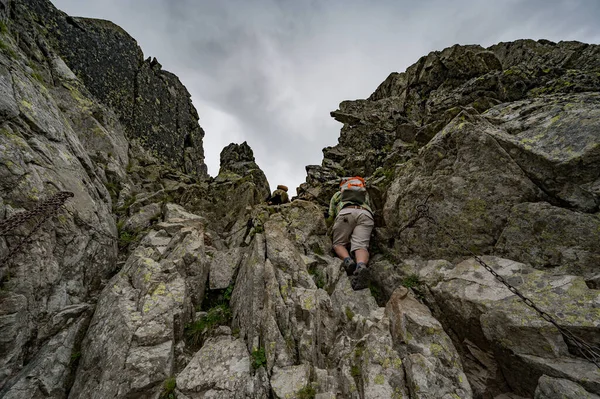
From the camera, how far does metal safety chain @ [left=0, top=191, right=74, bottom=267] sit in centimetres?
620

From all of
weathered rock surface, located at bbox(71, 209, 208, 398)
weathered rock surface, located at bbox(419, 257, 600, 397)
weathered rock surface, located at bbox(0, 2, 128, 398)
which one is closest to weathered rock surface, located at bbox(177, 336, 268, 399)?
weathered rock surface, located at bbox(71, 209, 208, 398)

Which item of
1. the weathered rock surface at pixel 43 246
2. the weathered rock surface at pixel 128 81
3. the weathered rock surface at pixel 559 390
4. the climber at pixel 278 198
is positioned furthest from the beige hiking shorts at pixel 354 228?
the weathered rock surface at pixel 128 81

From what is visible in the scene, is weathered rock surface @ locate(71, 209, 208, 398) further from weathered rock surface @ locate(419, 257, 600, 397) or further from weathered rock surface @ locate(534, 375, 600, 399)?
weathered rock surface @ locate(534, 375, 600, 399)

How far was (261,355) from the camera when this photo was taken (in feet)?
22.6

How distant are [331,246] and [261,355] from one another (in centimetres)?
663

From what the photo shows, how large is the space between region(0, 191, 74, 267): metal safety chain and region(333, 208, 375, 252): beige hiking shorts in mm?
10359

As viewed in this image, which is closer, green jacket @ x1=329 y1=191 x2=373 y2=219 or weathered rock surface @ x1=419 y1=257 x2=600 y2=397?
weathered rock surface @ x1=419 y1=257 x2=600 y2=397

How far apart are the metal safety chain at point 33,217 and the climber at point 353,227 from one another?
33.5ft

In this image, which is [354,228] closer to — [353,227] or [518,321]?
[353,227]

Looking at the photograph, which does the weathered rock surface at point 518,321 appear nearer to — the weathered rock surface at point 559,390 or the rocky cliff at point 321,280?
the rocky cliff at point 321,280

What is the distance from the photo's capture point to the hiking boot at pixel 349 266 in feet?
33.8

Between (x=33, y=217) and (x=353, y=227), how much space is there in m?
11.3

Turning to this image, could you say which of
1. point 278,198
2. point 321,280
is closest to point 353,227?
point 321,280

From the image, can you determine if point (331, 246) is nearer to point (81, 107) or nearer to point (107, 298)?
point (107, 298)
